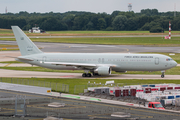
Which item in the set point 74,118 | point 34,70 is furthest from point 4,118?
point 34,70

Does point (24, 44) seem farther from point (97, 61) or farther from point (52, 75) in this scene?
point (97, 61)

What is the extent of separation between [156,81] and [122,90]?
1363cm

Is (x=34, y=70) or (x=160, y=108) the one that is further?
(x=34, y=70)

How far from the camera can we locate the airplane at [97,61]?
2211 inches

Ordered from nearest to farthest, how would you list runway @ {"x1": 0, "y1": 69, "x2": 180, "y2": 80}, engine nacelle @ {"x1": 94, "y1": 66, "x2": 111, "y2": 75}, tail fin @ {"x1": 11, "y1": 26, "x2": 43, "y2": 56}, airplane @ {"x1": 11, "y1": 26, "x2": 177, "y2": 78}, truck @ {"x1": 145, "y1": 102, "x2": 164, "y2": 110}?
truck @ {"x1": 145, "y1": 102, "x2": 164, "y2": 110} → engine nacelle @ {"x1": 94, "y1": 66, "x2": 111, "y2": 75} → airplane @ {"x1": 11, "y1": 26, "x2": 177, "y2": 78} → runway @ {"x1": 0, "y1": 69, "x2": 180, "y2": 80} → tail fin @ {"x1": 11, "y1": 26, "x2": 43, "y2": 56}

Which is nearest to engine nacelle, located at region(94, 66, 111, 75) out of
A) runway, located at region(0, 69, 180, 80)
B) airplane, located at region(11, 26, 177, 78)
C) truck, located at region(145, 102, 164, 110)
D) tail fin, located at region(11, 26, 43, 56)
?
airplane, located at region(11, 26, 177, 78)

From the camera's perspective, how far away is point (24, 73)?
6288cm

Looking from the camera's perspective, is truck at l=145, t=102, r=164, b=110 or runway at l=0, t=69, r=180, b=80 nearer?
truck at l=145, t=102, r=164, b=110

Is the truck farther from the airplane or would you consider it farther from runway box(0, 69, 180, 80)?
runway box(0, 69, 180, 80)

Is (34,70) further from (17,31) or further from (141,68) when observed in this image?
(141,68)

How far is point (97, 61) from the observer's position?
58625 mm

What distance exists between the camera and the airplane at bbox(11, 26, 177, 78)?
184ft

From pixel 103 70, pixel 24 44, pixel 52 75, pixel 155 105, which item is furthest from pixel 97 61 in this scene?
pixel 155 105

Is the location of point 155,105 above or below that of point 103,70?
below
